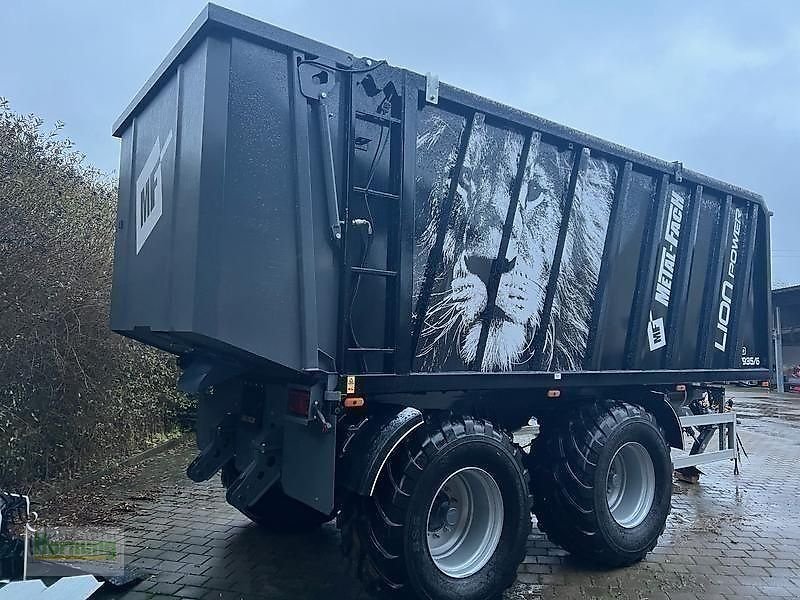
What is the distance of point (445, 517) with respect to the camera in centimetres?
439

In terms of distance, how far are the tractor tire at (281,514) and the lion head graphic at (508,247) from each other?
82.1 inches

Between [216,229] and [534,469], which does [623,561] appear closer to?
[534,469]

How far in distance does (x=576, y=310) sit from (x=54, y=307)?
465cm

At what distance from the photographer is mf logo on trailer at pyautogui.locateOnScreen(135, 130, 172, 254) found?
13.4 ft

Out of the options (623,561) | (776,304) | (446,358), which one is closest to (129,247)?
(446,358)

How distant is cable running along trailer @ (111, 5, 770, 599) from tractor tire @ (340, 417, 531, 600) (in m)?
0.02

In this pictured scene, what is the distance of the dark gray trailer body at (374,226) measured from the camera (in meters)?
3.53

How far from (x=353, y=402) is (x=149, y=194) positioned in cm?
189

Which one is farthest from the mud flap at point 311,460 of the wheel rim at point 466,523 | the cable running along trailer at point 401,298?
the wheel rim at point 466,523

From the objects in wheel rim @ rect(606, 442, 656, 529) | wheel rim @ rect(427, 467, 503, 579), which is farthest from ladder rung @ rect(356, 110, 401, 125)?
wheel rim @ rect(606, 442, 656, 529)

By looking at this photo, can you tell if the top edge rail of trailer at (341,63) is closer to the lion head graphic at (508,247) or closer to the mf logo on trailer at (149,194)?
the lion head graphic at (508,247)

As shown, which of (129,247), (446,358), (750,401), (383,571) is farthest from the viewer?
(750,401)

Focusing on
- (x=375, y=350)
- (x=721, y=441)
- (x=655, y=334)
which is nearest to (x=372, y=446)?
(x=375, y=350)

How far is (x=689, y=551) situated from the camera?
18.0ft
